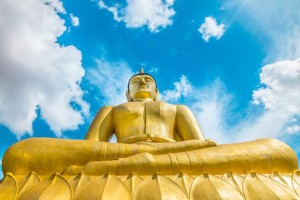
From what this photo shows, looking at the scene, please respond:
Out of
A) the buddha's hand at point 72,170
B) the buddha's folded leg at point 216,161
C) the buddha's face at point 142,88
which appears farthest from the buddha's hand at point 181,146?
the buddha's face at point 142,88

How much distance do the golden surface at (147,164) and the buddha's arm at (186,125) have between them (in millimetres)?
18

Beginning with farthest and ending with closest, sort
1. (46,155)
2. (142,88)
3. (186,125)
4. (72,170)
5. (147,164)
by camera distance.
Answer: (142,88) < (186,125) < (46,155) < (72,170) < (147,164)

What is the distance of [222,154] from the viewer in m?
4.19

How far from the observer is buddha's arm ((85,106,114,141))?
19.1 feet

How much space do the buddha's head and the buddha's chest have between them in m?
0.80

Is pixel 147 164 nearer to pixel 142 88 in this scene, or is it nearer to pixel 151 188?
pixel 151 188

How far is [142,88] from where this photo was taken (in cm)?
707

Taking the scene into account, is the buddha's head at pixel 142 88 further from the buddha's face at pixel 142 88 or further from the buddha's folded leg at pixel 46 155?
the buddha's folded leg at pixel 46 155

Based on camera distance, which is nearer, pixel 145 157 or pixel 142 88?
pixel 145 157

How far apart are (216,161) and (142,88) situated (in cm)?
→ 331

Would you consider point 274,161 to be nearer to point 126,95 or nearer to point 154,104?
point 154,104

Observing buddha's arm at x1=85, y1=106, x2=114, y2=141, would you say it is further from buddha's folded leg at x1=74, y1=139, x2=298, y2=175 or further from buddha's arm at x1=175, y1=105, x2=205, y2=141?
buddha's folded leg at x1=74, y1=139, x2=298, y2=175

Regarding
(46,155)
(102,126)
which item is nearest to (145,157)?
(46,155)

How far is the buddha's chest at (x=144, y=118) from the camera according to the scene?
584cm
